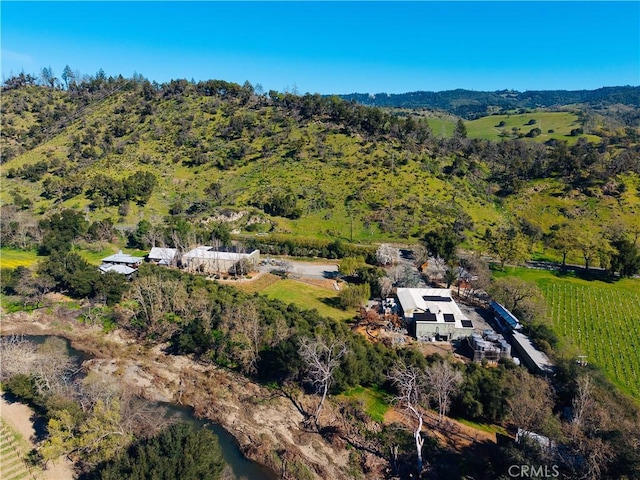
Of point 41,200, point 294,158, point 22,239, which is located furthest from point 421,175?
point 41,200

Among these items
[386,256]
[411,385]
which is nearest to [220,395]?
[411,385]

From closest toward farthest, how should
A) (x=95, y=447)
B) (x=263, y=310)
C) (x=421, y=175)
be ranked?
(x=95, y=447) → (x=263, y=310) → (x=421, y=175)

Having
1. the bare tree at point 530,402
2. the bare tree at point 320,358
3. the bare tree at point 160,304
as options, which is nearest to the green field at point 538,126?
the bare tree at point 530,402

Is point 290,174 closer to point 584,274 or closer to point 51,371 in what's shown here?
point 584,274

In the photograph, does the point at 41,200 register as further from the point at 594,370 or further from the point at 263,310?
the point at 594,370

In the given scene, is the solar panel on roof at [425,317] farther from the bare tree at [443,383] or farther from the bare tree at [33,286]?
the bare tree at [33,286]

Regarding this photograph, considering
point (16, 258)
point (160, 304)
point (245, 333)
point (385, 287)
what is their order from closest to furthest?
point (245, 333) → point (160, 304) → point (385, 287) → point (16, 258)
